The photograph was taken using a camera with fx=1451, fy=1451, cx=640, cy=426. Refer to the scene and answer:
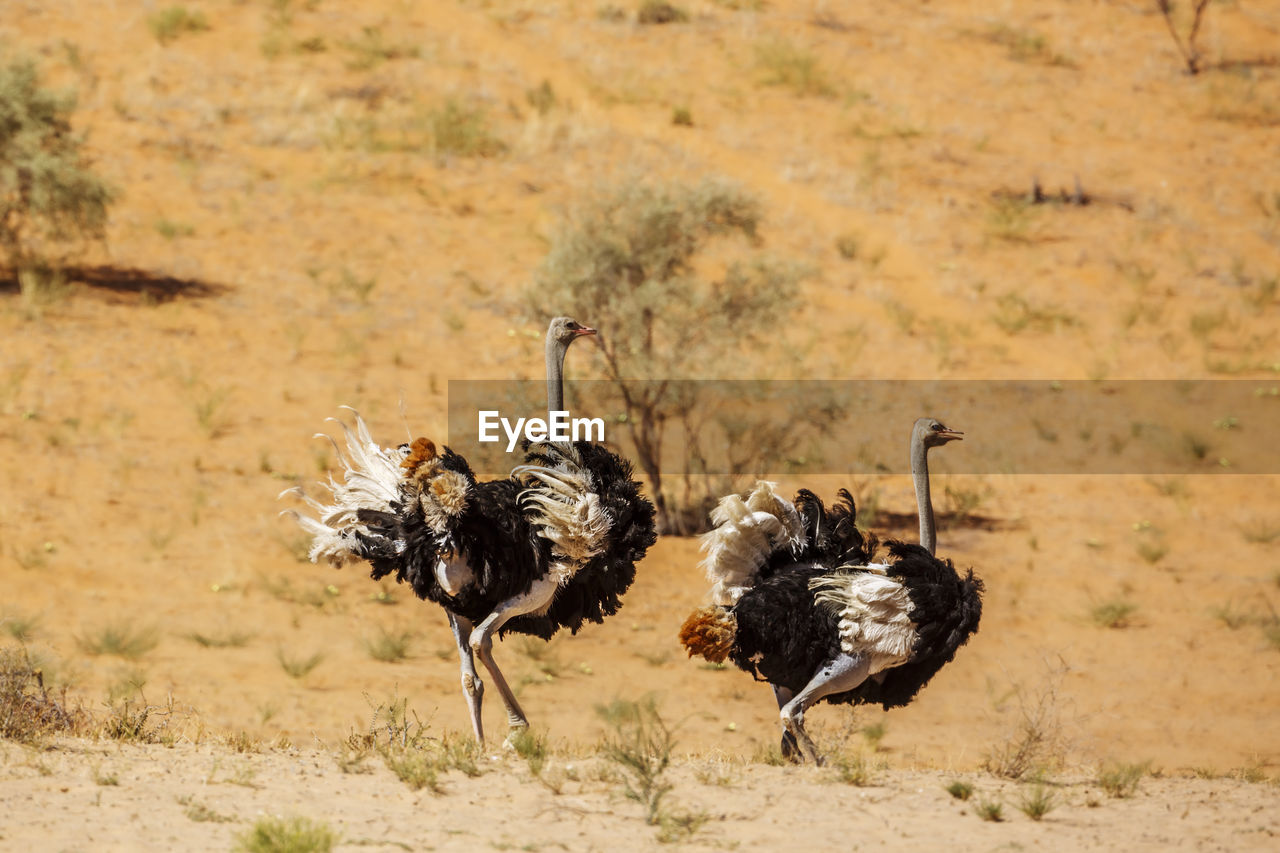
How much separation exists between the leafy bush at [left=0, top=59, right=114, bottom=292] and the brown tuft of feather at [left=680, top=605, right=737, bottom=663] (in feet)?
41.5

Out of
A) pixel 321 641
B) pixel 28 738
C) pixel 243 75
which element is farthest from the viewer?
pixel 243 75

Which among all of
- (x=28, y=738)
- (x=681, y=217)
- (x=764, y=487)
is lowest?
(x=28, y=738)

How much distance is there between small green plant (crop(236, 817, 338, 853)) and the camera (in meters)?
5.18

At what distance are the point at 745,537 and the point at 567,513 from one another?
95cm

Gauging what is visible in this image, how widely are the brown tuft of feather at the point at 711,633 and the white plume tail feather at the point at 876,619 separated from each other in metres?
0.57

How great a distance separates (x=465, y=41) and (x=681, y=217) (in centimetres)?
1442

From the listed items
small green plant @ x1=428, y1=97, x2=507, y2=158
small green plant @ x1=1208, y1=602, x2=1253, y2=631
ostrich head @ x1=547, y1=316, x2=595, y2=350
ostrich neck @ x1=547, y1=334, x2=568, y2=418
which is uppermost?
small green plant @ x1=428, y1=97, x2=507, y2=158

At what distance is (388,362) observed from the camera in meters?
17.3

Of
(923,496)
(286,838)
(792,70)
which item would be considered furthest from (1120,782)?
(792,70)

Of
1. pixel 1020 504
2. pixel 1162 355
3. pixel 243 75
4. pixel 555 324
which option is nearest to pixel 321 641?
pixel 555 324

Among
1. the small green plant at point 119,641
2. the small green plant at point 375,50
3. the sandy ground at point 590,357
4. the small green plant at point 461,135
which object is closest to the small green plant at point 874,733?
the sandy ground at point 590,357

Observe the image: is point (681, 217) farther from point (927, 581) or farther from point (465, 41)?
point (465, 41)

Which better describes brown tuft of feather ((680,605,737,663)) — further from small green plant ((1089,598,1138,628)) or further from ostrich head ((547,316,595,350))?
small green plant ((1089,598,1138,628))

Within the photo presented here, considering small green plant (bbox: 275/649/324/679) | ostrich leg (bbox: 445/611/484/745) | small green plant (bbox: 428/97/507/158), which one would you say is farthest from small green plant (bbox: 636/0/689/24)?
ostrich leg (bbox: 445/611/484/745)
